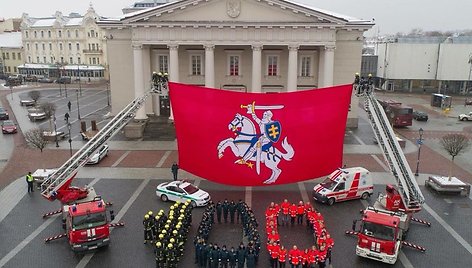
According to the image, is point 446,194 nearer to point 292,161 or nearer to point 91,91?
point 292,161

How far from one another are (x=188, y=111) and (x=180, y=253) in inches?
242

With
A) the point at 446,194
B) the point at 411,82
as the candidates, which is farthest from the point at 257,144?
the point at 411,82

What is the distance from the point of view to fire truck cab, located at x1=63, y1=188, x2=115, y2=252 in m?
18.7

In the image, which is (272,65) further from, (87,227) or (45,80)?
(45,80)

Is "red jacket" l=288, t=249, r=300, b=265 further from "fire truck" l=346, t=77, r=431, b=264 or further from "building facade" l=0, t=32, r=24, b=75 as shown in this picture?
"building facade" l=0, t=32, r=24, b=75

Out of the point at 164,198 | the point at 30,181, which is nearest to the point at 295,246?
the point at 164,198

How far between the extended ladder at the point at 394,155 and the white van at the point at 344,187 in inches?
153

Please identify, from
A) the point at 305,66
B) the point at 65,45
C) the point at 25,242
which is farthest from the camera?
the point at 65,45

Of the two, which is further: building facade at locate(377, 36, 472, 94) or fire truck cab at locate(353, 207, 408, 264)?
building facade at locate(377, 36, 472, 94)

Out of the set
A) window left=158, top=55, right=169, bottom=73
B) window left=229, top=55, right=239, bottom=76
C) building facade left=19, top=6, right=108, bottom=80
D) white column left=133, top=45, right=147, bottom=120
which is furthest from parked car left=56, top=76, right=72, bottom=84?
window left=229, top=55, right=239, bottom=76

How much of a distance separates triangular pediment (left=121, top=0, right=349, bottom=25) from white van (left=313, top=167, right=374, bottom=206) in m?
21.1

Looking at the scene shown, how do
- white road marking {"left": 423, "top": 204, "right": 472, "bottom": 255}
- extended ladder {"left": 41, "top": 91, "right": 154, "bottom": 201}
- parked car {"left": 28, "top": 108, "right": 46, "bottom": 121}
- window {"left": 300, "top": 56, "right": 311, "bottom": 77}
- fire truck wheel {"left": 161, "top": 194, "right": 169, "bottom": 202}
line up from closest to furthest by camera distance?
1. white road marking {"left": 423, "top": 204, "right": 472, "bottom": 255}
2. extended ladder {"left": 41, "top": 91, "right": 154, "bottom": 201}
3. fire truck wheel {"left": 161, "top": 194, "right": 169, "bottom": 202}
4. window {"left": 300, "top": 56, "right": 311, "bottom": 77}
5. parked car {"left": 28, "top": 108, "right": 46, "bottom": 121}

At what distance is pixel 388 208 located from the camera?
21.4m

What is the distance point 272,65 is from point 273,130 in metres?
28.6
